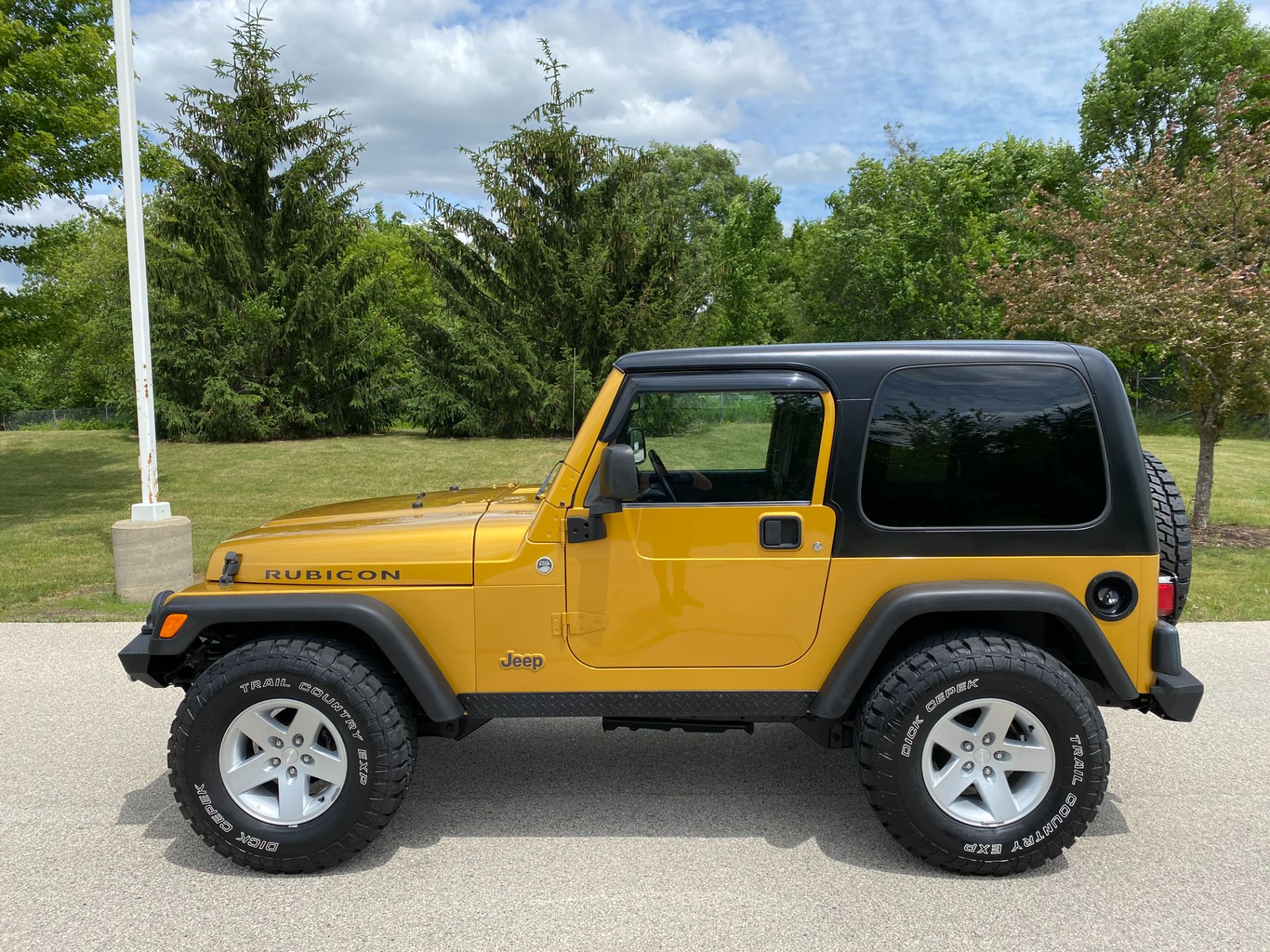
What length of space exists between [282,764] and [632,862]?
1.33 m

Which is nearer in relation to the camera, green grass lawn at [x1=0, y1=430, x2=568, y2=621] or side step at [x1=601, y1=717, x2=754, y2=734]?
side step at [x1=601, y1=717, x2=754, y2=734]

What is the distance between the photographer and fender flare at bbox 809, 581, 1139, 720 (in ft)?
10.0

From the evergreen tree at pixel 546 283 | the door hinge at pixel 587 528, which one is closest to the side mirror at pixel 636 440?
the door hinge at pixel 587 528

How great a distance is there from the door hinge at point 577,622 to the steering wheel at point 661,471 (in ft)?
1.80

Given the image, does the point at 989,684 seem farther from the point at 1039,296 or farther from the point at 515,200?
the point at 515,200

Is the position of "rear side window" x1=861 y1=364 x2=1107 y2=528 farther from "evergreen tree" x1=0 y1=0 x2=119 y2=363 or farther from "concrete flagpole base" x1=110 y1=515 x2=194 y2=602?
"evergreen tree" x1=0 y1=0 x2=119 y2=363

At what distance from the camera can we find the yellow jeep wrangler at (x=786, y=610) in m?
3.07

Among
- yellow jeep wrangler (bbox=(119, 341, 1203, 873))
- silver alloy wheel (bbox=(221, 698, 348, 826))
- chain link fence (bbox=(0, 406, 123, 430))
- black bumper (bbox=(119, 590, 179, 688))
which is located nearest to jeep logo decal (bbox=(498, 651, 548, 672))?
yellow jeep wrangler (bbox=(119, 341, 1203, 873))

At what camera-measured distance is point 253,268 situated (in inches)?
872

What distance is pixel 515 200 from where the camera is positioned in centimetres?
2244

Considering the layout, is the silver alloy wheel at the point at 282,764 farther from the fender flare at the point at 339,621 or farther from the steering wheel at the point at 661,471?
the steering wheel at the point at 661,471

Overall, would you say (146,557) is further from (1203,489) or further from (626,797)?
(1203,489)

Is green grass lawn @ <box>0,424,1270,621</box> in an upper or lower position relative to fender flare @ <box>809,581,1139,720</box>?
lower

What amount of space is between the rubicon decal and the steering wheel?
104 cm
